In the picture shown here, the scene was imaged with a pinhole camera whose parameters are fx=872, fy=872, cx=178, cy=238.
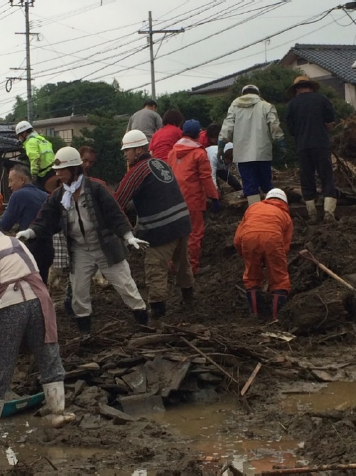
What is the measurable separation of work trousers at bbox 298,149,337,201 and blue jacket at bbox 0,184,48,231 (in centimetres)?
400

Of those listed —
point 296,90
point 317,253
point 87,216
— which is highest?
point 296,90

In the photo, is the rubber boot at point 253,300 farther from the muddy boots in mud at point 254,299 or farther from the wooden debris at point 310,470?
the wooden debris at point 310,470

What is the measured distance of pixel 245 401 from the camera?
700 centimetres

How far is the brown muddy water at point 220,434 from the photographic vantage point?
5727mm

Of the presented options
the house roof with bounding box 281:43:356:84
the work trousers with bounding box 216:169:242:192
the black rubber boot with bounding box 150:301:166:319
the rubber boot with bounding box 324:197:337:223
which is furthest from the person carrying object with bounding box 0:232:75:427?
the house roof with bounding box 281:43:356:84

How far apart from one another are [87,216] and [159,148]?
4031 mm

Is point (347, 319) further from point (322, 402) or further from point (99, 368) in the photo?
point (99, 368)

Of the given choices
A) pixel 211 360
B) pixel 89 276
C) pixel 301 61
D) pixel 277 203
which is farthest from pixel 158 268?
pixel 301 61

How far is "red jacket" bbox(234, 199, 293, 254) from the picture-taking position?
9.12 m

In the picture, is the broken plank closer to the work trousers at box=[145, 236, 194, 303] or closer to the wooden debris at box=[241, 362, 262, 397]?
the wooden debris at box=[241, 362, 262, 397]

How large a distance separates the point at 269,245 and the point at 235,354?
65.8 inches

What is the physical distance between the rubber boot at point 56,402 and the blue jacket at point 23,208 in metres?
3.25

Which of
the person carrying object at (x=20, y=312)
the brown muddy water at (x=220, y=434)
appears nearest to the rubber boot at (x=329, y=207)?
the brown muddy water at (x=220, y=434)

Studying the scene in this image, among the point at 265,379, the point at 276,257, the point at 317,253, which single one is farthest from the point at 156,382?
the point at 317,253
